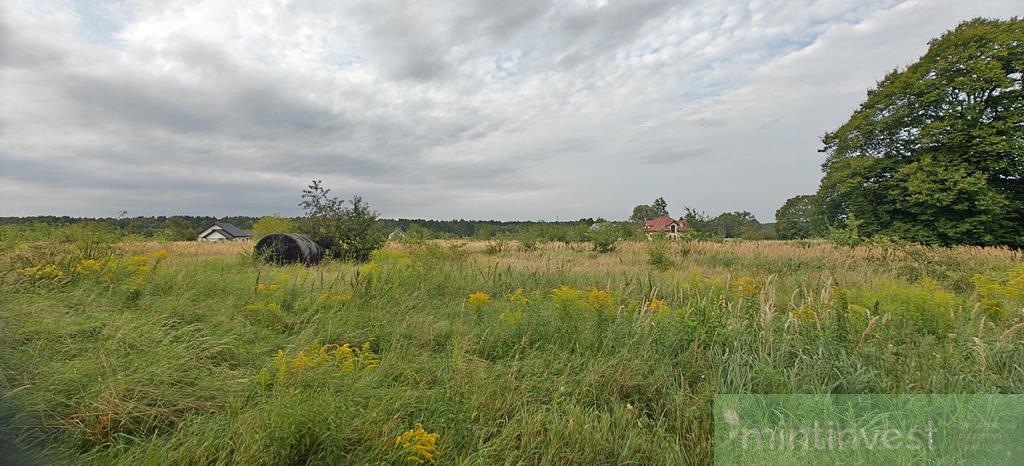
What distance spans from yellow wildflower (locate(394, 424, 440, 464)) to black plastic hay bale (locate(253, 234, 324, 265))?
32.0 ft

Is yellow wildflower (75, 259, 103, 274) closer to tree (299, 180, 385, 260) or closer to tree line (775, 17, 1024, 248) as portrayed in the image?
tree (299, 180, 385, 260)

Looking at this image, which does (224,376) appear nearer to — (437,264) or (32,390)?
(32,390)

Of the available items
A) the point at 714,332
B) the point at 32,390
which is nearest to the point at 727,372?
the point at 714,332

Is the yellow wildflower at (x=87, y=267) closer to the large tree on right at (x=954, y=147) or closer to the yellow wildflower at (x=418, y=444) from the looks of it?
the yellow wildflower at (x=418, y=444)

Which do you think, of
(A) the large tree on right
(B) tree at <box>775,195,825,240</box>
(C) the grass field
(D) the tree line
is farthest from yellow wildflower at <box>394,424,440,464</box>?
(B) tree at <box>775,195,825,240</box>

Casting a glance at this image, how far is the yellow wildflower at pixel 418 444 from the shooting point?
1.84 metres

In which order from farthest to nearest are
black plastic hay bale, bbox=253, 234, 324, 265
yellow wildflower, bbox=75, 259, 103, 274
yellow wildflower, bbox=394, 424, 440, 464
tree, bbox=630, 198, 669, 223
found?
tree, bbox=630, 198, 669, 223 → black plastic hay bale, bbox=253, 234, 324, 265 → yellow wildflower, bbox=75, 259, 103, 274 → yellow wildflower, bbox=394, 424, 440, 464

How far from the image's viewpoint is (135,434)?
2080 millimetres

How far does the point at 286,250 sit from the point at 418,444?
10.5 m

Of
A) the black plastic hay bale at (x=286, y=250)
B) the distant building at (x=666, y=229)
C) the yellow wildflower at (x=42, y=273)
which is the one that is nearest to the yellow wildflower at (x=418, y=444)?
the yellow wildflower at (x=42, y=273)

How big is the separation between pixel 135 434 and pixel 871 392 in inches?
187

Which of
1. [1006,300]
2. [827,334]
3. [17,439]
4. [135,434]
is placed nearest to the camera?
[17,439]

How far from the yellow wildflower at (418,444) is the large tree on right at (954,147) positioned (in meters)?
27.1

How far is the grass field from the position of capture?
203cm
